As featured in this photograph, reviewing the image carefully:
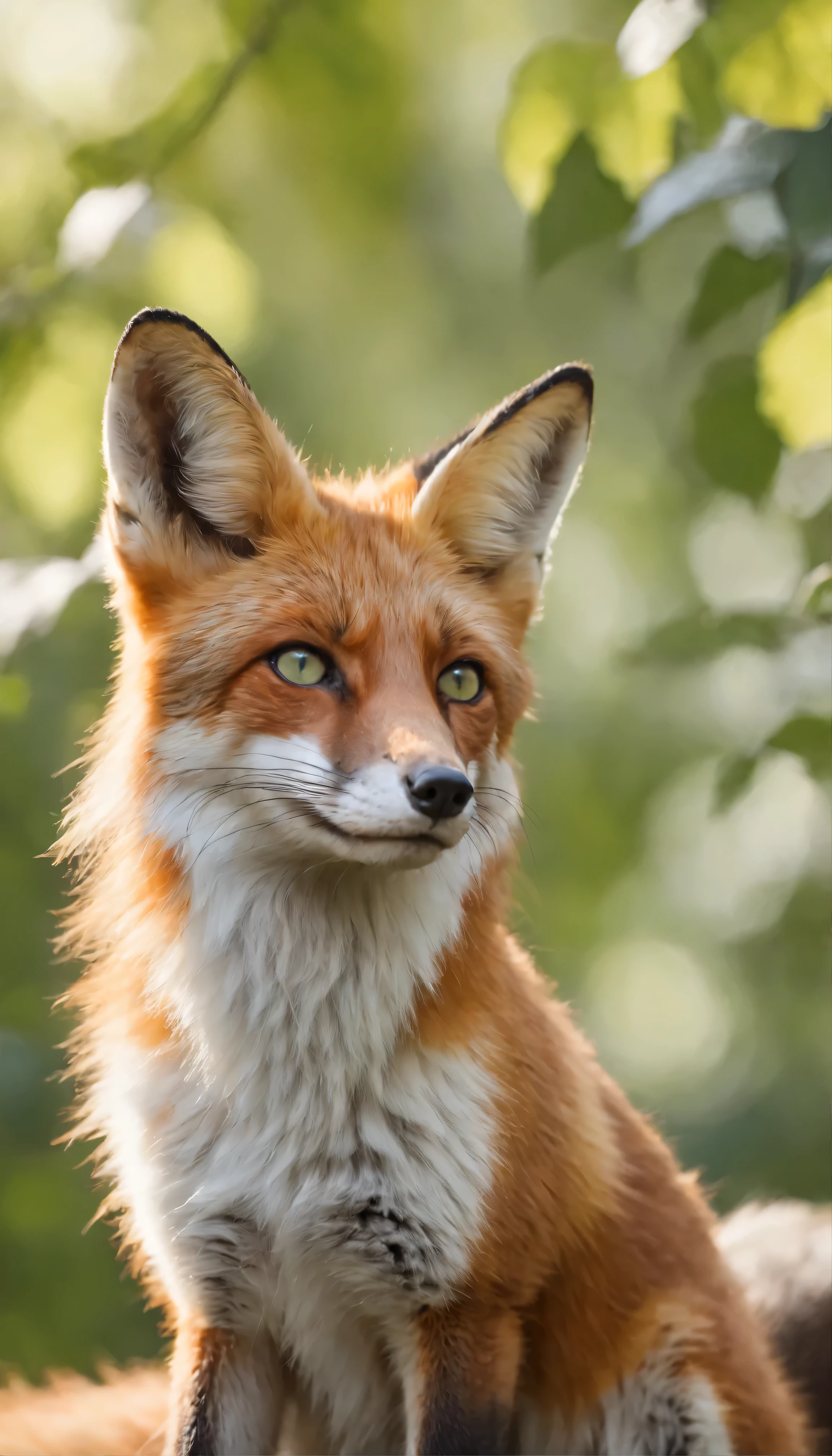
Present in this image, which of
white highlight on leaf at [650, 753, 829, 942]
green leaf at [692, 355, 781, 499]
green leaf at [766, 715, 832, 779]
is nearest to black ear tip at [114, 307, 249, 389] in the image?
green leaf at [692, 355, 781, 499]

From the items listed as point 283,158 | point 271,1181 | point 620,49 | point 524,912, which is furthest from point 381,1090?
point 283,158

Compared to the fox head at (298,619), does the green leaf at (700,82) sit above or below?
above

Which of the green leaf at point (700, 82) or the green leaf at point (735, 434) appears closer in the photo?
the green leaf at point (700, 82)

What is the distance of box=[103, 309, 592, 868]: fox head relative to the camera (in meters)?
1.64

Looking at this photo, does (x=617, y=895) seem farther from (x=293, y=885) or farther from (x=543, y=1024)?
(x=293, y=885)

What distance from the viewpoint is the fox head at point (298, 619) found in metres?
1.64

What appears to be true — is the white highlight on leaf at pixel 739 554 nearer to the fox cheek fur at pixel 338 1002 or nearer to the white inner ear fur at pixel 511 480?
the white inner ear fur at pixel 511 480

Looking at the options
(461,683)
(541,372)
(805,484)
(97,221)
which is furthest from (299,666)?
(541,372)

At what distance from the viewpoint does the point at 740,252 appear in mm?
1926

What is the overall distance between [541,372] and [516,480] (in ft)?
12.7

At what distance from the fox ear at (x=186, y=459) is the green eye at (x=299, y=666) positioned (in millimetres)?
250

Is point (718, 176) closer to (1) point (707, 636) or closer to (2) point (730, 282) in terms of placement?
(2) point (730, 282)

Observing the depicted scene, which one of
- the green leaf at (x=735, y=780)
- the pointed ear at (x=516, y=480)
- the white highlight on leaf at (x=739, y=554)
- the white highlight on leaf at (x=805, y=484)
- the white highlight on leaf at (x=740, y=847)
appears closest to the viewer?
the pointed ear at (x=516, y=480)

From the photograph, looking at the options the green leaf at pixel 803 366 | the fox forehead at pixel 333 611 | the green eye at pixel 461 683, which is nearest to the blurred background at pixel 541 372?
the green leaf at pixel 803 366
